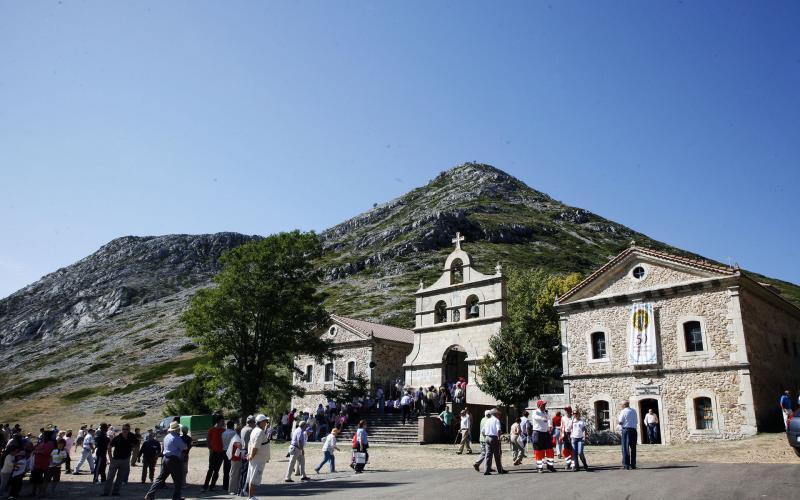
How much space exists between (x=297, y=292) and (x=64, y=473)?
44.1 feet

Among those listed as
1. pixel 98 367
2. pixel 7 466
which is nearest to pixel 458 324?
pixel 7 466

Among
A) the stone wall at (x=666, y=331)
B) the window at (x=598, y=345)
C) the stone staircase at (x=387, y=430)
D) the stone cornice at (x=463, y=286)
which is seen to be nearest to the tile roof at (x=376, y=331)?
the stone cornice at (x=463, y=286)

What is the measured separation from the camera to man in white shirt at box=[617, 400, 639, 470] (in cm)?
1402

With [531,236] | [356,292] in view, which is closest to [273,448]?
[356,292]

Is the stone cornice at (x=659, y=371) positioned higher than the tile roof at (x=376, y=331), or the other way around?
the tile roof at (x=376, y=331)

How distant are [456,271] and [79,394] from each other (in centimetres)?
5973

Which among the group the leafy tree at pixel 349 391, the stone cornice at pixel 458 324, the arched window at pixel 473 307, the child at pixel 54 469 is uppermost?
the arched window at pixel 473 307

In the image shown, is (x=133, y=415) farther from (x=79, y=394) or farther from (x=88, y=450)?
(x=88, y=450)

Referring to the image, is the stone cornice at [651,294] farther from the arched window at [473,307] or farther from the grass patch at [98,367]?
the grass patch at [98,367]

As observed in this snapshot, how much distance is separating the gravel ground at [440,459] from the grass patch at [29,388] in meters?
67.4

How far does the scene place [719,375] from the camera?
2236cm

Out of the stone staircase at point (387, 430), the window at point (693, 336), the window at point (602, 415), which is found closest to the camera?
the window at point (693, 336)

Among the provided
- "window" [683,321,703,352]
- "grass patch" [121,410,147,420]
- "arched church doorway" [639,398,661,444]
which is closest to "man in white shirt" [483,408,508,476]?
"arched church doorway" [639,398,661,444]

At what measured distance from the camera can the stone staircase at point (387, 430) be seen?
26594mm
